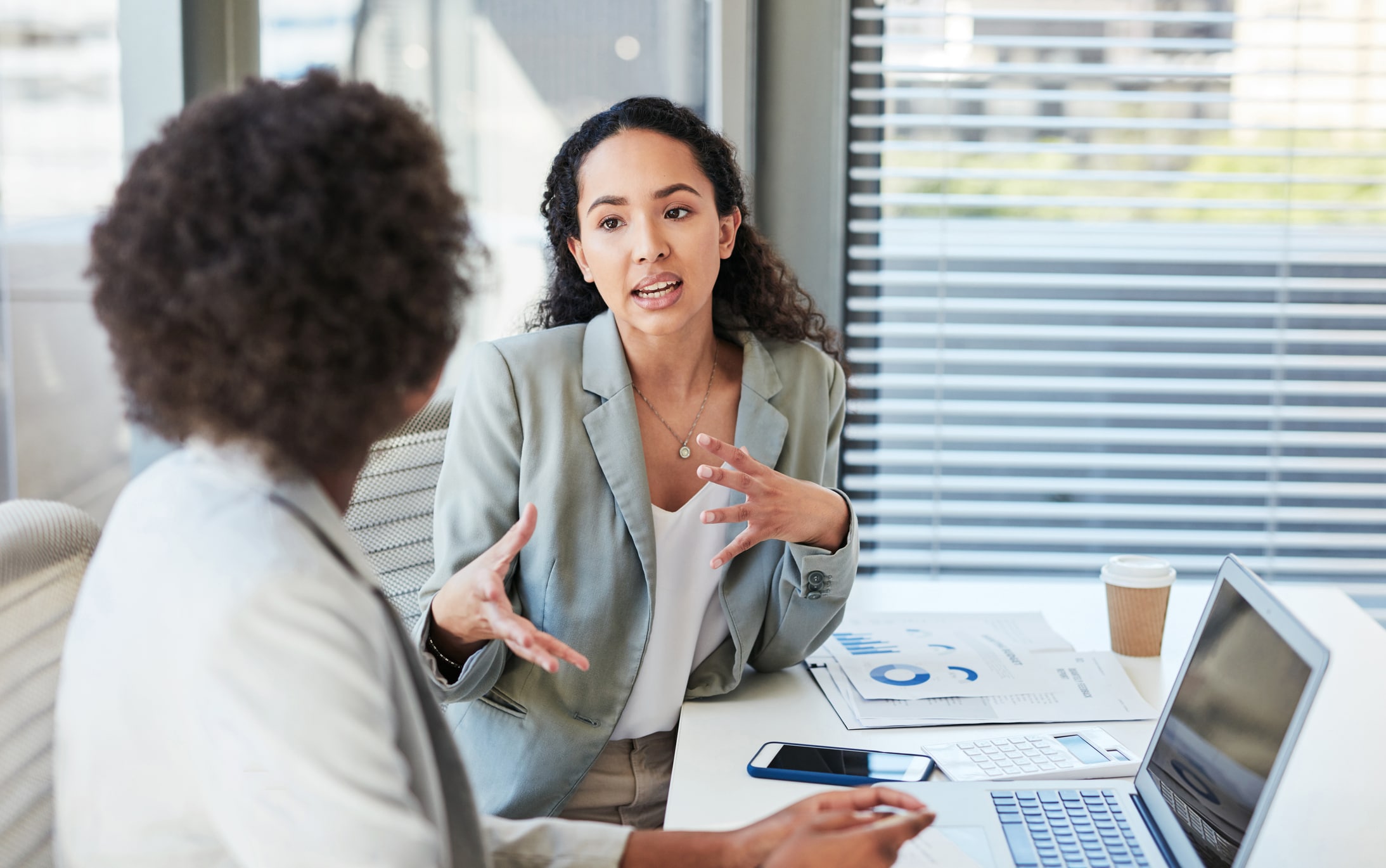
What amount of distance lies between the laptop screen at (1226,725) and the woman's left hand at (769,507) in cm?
50

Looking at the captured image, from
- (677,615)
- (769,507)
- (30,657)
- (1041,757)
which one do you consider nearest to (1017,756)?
(1041,757)

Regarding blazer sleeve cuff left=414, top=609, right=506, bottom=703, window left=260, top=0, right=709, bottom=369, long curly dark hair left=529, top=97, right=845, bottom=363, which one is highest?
window left=260, top=0, right=709, bottom=369

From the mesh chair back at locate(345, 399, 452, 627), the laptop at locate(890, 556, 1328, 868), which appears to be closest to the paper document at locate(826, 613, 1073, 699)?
the laptop at locate(890, 556, 1328, 868)

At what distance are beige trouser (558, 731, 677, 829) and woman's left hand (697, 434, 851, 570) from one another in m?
0.35

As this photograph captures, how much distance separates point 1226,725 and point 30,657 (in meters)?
1.06

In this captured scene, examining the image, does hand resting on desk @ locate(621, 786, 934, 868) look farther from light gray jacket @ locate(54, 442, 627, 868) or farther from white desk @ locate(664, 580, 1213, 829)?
light gray jacket @ locate(54, 442, 627, 868)

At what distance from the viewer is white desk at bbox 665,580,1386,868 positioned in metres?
1.15

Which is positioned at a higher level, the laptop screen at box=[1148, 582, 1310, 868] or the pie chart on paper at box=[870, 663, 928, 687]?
the laptop screen at box=[1148, 582, 1310, 868]

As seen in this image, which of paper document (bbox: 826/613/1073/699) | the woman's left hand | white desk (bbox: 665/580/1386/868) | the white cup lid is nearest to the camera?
white desk (bbox: 665/580/1386/868)

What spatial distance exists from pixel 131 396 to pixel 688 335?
102cm

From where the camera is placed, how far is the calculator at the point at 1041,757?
122 cm

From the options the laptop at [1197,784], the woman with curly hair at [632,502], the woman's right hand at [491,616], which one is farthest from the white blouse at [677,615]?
the laptop at [1197,784]

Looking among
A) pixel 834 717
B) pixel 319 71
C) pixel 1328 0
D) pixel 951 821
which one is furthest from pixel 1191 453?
pixel 319 71

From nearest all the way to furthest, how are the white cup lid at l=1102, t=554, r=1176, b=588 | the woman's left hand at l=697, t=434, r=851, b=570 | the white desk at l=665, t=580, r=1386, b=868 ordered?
the white desk at l=665, t=580, r=1386, b=868, the woman's left hand at l=697, t=434, r=851, b=570, the white cup lid at l=1102, t=554, r=1176, b=588
